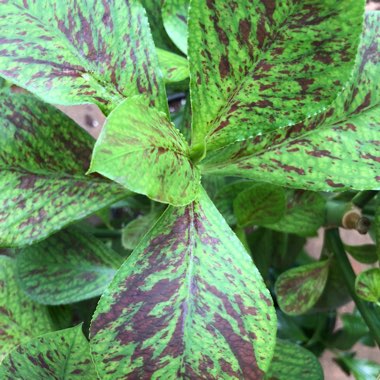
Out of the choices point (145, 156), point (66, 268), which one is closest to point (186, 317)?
point (145, 156)

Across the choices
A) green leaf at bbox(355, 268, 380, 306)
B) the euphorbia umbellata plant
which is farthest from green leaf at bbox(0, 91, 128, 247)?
green leaf at bbox(355, 268, 380, 306)

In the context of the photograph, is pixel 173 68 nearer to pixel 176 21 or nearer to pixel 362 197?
pixel 176 21

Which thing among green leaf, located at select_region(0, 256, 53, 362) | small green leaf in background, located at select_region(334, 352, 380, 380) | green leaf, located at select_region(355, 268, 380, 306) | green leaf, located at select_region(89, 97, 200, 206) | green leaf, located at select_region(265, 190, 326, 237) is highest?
green leaf, located at select_region(89, 97, 200, 206)

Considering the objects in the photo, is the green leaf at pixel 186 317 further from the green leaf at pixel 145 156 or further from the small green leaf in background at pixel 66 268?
the small green leaf in background at pixel 66 268

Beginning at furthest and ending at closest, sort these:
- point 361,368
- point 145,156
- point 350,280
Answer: point 361,368 < point 350,280 < point 145,156

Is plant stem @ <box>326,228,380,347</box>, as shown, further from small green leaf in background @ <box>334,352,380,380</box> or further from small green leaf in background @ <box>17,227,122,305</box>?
small green leaf in background @ <box>17,227,122,305</box>

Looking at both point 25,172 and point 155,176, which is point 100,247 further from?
point 155,176

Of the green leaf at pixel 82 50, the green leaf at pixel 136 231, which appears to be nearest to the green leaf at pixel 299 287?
the green leaf at pixel 136 231
